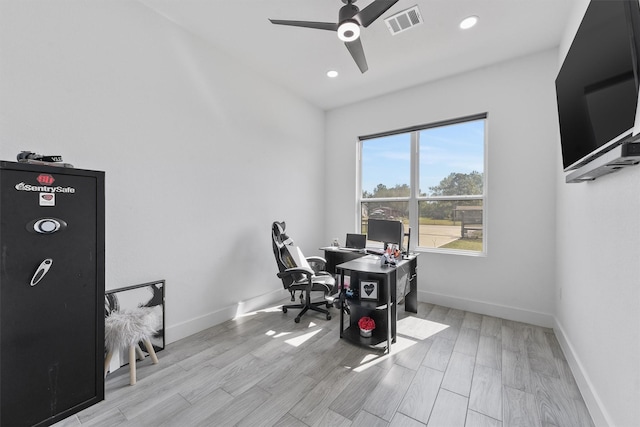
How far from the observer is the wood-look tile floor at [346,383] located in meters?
1.67

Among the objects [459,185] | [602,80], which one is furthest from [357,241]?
[602,80]

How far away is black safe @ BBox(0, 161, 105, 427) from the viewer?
1.39 metres

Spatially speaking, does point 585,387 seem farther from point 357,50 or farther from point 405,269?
point 357,50

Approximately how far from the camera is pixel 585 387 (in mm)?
1806

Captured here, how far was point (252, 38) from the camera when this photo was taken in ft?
9.24

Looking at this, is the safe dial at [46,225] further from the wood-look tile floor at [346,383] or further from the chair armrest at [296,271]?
the chair armrest at [296,271]

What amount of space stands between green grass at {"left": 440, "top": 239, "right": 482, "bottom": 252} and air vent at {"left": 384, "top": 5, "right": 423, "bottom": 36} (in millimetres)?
2721

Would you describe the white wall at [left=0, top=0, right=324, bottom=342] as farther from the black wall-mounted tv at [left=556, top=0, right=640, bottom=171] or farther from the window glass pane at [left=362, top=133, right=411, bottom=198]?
the black wall-mounted tv at [left=556, top=0, right=640, bottom=171]

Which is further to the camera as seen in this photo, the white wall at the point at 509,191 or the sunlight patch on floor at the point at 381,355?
the white wall at the point at 509,191

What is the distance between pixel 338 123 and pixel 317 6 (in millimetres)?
2446

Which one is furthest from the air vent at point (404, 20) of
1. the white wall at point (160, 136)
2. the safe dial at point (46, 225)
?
the safe dial at point (46, 225)

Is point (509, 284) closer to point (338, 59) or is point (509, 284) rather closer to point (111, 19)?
point (338, 59)

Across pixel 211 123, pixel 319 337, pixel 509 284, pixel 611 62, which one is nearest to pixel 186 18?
pixel 211 123

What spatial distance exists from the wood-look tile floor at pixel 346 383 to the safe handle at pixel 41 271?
95cm
